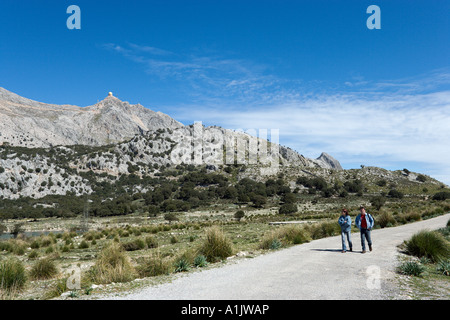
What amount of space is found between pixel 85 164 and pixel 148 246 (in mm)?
122278

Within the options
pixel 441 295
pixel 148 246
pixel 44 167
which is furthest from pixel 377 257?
pixel 44 167

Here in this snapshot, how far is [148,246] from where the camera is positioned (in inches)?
982

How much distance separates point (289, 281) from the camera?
8.94m

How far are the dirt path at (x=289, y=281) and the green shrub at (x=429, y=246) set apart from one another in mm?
1753

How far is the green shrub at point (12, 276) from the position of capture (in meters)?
9.39

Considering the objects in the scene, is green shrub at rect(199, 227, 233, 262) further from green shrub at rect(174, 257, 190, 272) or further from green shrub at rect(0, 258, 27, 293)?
→ green shrub at rect(0, 258, 27, 293)

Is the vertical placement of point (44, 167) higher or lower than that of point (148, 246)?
higher

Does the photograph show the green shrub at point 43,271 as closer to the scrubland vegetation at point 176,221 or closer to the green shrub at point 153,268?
the scrubland vegetation at point 176,221

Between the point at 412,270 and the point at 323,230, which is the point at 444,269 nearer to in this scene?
the point at 412,270

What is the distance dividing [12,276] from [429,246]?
17.0 m

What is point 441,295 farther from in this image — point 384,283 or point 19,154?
point 19,154

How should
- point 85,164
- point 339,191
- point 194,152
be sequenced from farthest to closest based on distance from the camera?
point 194,152, point 85,164, point 339,191

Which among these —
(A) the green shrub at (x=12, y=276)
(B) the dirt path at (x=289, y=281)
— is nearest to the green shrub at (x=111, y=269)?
(B) the dirt path at (x=289, y=281)

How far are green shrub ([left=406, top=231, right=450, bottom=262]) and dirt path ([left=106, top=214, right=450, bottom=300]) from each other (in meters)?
1.75
